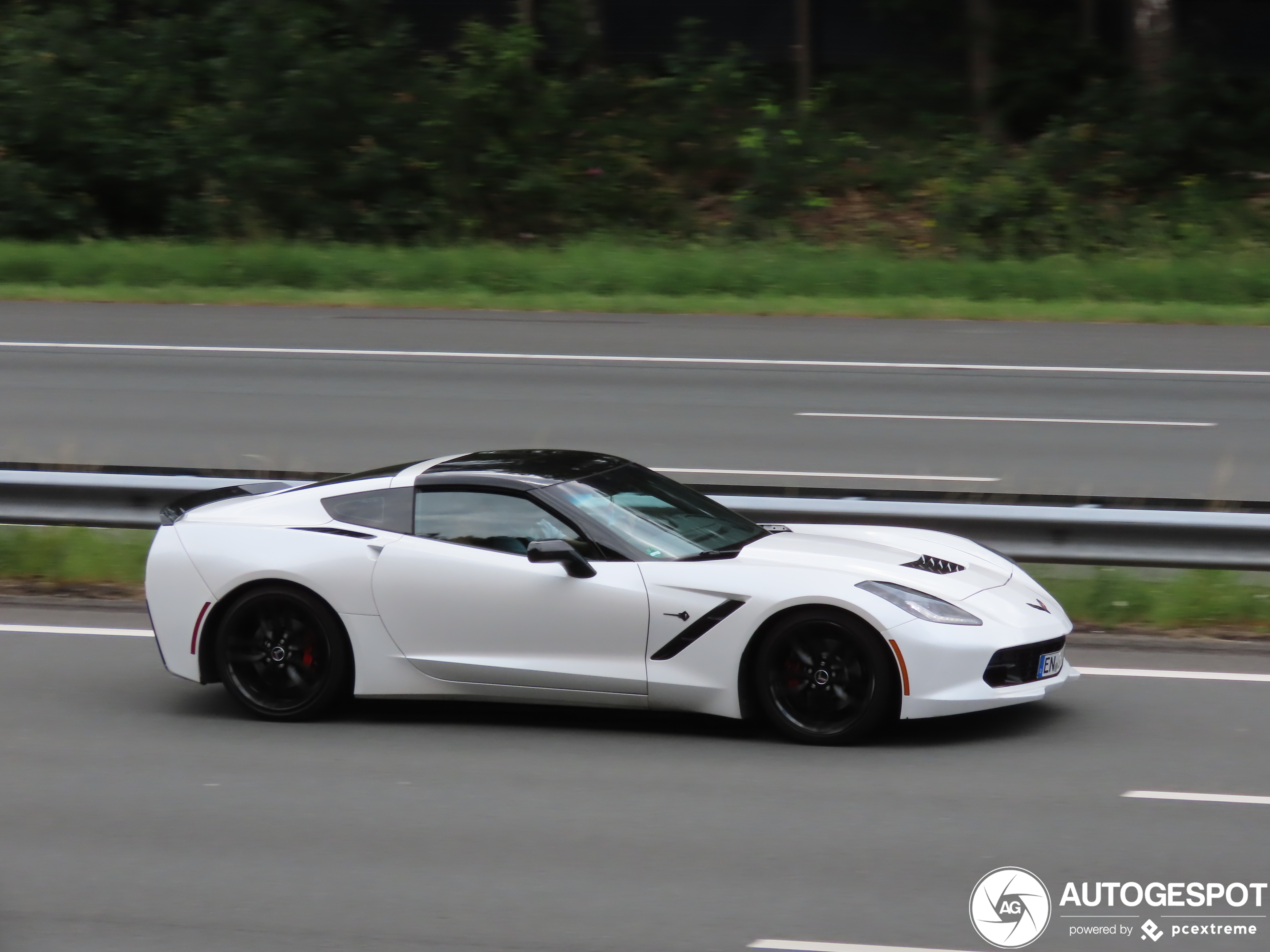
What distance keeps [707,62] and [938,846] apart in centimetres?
2542

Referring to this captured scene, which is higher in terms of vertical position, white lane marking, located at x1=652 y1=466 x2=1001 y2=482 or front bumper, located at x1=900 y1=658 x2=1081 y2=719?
white lane marking, located at x1=652 y1=466 x2=1001 y2=482

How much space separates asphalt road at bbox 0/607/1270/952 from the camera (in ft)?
16.8

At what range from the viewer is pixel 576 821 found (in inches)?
237

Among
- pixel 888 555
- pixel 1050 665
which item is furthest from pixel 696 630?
pixel 1050 665

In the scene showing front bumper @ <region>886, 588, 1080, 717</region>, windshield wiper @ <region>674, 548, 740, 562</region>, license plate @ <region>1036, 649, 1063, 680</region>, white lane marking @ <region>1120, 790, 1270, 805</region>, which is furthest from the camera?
windshield wiper @ <region>674, 548, 740, 562</region>

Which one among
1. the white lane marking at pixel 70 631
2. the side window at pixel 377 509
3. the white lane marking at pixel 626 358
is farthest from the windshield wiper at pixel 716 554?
the white lane marking at pixel 626 358

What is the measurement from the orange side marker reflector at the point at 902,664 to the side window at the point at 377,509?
2197 mm

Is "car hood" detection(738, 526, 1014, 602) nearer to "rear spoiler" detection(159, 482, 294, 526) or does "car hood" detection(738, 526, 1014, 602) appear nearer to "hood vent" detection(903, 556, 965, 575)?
"hood vent" detection(903, 556, 965, 575)

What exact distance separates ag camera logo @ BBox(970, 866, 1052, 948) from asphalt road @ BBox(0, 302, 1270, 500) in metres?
6.46

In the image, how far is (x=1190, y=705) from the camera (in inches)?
289

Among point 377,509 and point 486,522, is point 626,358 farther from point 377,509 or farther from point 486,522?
point 486,522

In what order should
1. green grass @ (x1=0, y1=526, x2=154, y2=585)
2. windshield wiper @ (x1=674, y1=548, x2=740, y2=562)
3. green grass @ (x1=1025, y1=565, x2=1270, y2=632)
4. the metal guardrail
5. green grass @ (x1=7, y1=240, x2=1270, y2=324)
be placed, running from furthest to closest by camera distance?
green grass @ (x1=7, y1=240, x2=1270, y2=324), green grass @ (x1=0, y1=526, x2=154, y2=585), green grass @ (x1=1025, y1=565, x2=1270, y2=632), the metal guardrail, windshield wiper @ (x1=674, y1=548, x2=740, y2=562)

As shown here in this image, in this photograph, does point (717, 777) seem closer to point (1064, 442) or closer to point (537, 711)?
point (537, 711)

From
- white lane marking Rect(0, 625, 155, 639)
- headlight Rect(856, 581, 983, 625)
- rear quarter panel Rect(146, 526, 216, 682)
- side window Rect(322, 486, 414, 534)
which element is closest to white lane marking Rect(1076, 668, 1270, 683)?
headlight Rect(856, 581, 983, 625)
